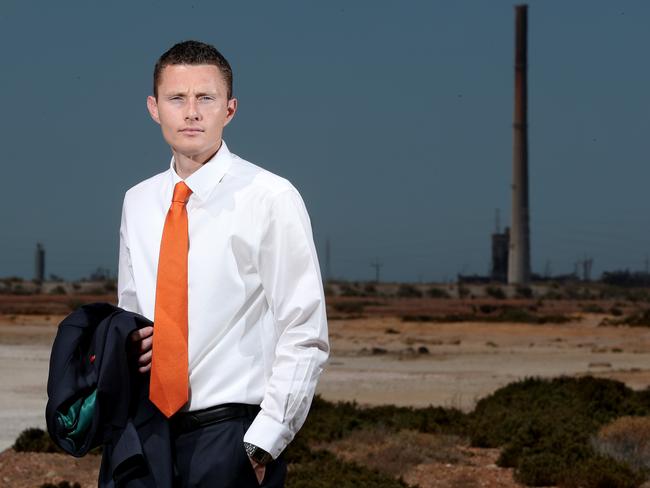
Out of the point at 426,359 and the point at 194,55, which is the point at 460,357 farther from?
the point at 194,55

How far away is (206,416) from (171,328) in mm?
284

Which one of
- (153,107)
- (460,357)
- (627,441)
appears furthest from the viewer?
(460,357)

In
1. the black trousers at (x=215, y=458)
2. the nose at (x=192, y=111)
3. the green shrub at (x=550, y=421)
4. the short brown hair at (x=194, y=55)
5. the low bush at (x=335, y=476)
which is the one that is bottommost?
the green shrub at (x=550, y=421)

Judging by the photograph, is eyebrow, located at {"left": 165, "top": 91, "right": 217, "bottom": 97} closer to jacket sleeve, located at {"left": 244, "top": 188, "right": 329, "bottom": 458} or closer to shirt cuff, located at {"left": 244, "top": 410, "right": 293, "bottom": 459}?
jacket sleeve, located at {"left": 244, "top": 188, "right": 329, "bottom": 458}

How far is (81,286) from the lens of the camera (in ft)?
290

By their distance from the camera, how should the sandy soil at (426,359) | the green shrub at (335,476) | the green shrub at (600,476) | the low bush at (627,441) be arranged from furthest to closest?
the sandy soil at (426,359) → the low bush at (627,441) → the green shrub at (600,476) → the green shrub at (335,476)

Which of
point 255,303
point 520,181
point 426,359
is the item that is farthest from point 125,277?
point 520,181

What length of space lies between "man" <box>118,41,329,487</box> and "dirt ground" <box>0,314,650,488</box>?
9469 mm

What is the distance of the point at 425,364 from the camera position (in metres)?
30.7

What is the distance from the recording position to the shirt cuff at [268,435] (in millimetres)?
3895

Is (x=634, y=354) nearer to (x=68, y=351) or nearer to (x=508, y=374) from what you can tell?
(x=508, y=374)

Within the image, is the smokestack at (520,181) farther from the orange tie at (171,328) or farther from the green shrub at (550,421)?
the orange tie at (171,328)

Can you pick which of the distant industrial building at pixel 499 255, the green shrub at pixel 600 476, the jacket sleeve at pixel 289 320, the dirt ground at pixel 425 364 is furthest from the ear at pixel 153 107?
the distant industrial building at pixel 499 255

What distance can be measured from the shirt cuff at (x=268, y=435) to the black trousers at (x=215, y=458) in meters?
0.07
